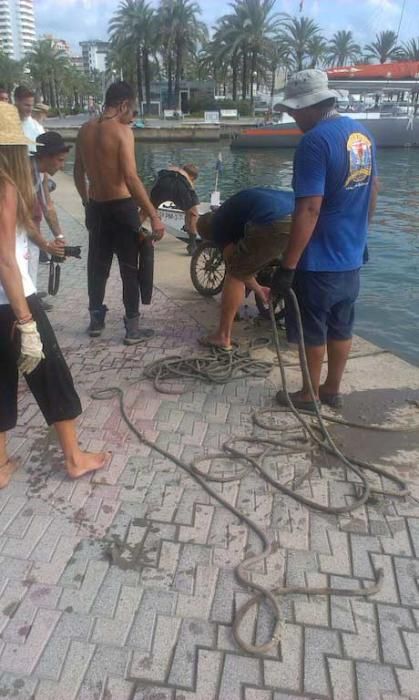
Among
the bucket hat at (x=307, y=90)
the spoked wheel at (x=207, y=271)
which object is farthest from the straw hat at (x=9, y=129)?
the spoked wheel at (x=207, y=271)

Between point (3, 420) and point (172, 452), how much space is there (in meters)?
0.99

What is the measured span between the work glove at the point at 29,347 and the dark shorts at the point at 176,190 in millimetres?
5079

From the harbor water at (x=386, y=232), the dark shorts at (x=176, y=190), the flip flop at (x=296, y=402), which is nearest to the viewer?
the flip flop at (x=296, y=402)

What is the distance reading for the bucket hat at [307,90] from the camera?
306 centimetres

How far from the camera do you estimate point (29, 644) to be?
1990mm

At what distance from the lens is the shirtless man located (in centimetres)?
423

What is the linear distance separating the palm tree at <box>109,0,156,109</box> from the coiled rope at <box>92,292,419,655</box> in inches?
2468

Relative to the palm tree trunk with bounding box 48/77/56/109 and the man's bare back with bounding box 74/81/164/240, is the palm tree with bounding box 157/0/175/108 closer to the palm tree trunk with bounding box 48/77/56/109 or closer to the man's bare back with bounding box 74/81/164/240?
the palm tree trunk with bounding box 48/77/56/109

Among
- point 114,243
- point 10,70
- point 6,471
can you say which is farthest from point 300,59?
point 6,471

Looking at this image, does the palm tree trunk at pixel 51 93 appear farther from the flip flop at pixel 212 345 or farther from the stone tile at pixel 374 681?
the stone tile at pixel 374 681

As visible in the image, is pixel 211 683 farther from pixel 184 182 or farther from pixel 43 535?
pixel 184 182

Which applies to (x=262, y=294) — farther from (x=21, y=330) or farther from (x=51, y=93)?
(x=51, y=93)

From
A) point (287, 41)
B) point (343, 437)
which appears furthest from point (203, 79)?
point (343, 437)

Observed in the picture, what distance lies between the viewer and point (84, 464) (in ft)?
9.58
